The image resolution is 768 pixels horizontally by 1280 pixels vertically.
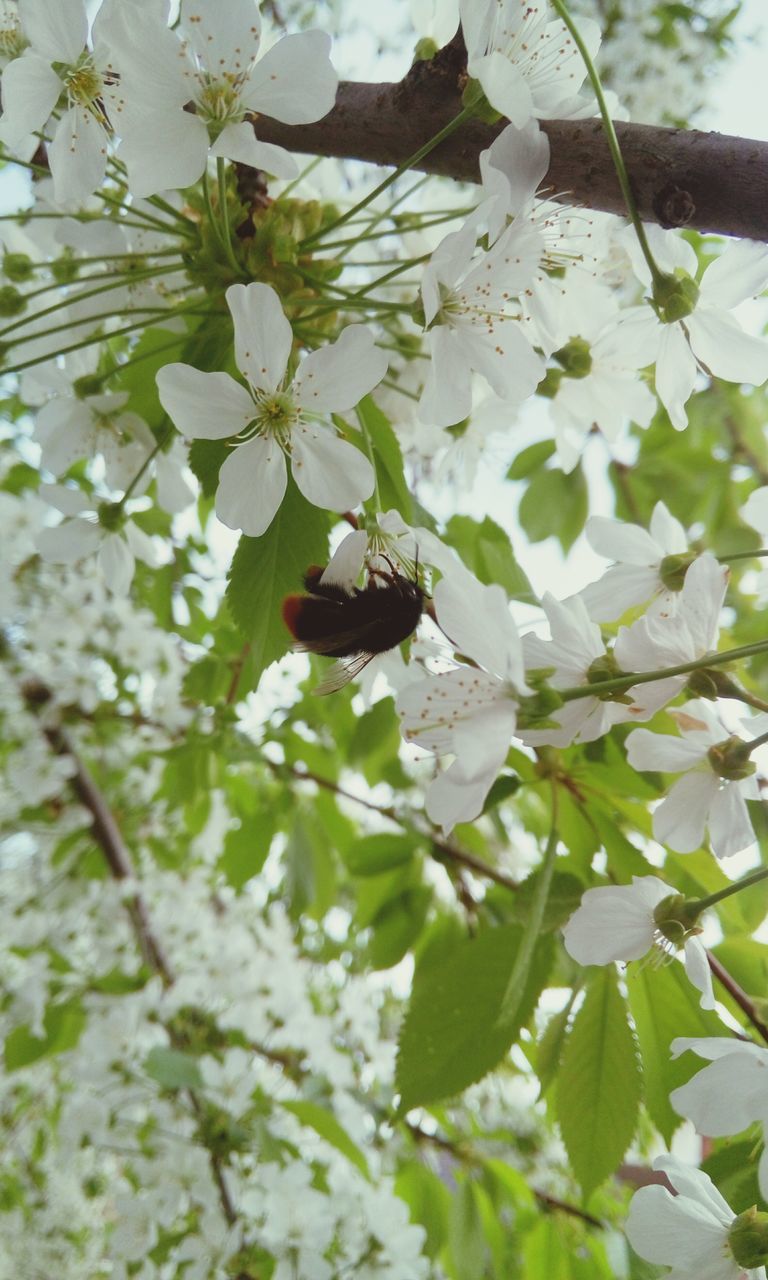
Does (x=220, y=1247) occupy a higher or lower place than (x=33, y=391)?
lower

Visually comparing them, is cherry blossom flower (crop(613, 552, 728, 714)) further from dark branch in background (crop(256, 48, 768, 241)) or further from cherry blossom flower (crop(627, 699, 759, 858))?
dark branch in background (crop(256, 48, 768, 241))

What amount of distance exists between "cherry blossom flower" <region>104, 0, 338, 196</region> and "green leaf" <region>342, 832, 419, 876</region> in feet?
2.81

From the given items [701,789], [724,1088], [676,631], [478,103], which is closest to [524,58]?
[478,103]

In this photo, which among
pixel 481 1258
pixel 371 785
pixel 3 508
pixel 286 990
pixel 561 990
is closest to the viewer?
pixel 561 990

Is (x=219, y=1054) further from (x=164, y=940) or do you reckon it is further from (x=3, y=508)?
(x=3, y=508)

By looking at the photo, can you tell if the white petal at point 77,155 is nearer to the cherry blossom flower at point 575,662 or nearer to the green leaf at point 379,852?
the cherry blossom flower at point 575,662

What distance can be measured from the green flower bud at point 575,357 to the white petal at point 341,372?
10.6 inches

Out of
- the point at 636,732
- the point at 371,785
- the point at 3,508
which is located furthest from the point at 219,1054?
the point at 636,732

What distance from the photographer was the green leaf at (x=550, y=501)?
4.67 ft

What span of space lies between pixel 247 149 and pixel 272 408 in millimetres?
151

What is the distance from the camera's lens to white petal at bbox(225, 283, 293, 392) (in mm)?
550

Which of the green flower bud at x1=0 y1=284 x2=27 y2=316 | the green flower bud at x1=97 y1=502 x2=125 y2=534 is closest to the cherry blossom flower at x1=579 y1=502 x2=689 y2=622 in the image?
the green flower bud at x1=97 y1=502 x2=125 y2=534

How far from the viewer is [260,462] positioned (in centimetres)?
60

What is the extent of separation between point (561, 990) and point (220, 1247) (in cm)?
73
